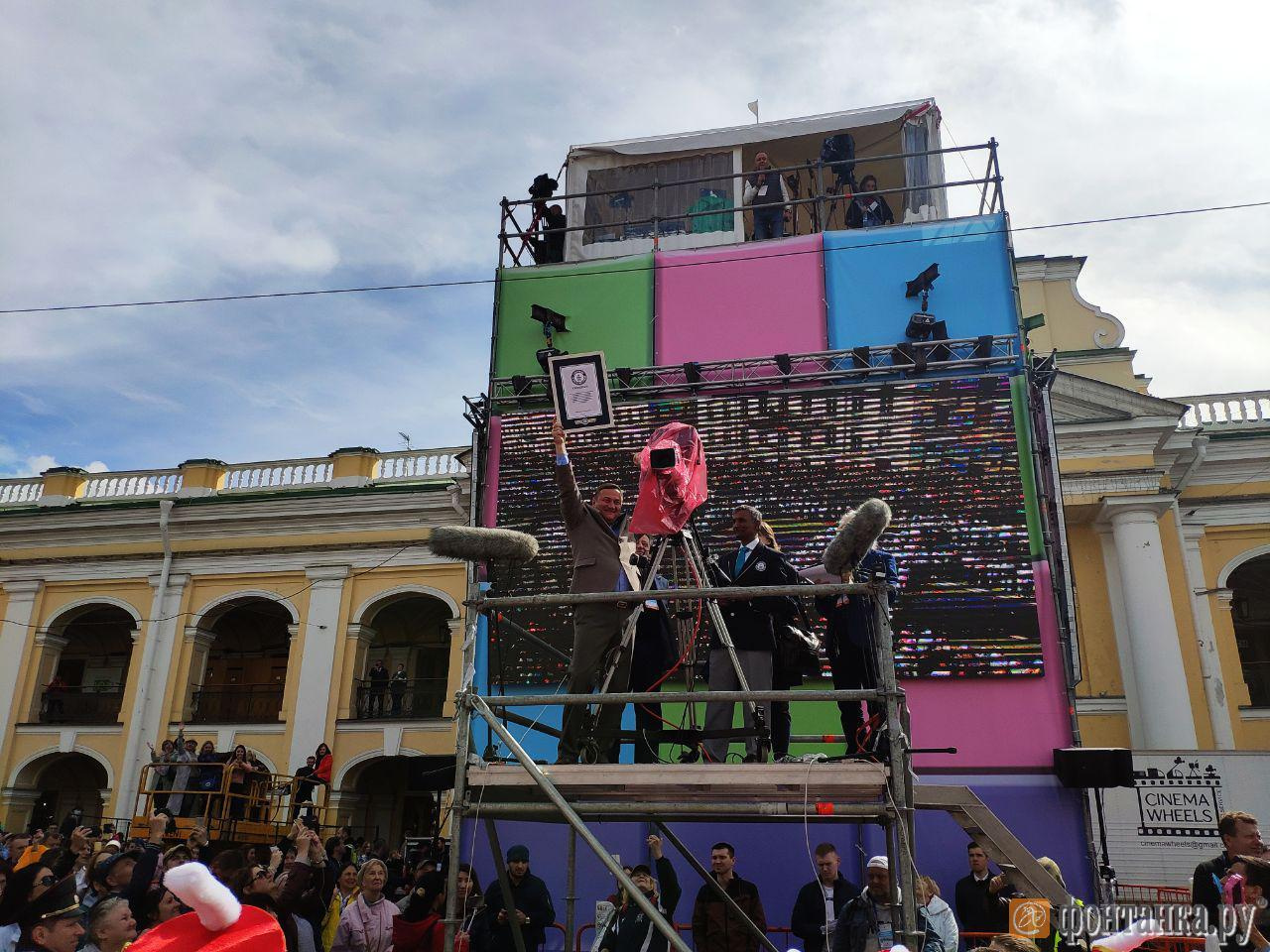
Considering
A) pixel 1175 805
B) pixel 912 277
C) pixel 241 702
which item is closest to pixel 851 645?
pixel 912 277

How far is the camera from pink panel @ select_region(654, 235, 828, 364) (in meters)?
10.6

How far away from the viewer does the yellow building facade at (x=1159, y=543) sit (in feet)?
52.4

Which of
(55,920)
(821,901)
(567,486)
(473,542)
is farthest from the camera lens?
(821,901)

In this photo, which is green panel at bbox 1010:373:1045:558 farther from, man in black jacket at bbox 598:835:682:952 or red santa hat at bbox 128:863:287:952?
red santa hat at bbox 128:863:287:952

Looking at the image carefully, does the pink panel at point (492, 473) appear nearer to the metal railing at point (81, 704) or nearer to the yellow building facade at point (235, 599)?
the yellow building facade at point (235, 599)

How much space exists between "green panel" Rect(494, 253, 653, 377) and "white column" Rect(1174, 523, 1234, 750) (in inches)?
442

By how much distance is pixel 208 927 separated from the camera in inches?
89.4

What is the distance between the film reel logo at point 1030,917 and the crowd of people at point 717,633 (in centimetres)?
105

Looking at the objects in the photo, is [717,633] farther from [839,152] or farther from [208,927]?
[839,152]

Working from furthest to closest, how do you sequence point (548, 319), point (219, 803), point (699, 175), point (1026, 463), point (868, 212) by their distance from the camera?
point (219, 803) < point (699, 175) < point (868, 212) < point (548, 319) < point (1026, 463)

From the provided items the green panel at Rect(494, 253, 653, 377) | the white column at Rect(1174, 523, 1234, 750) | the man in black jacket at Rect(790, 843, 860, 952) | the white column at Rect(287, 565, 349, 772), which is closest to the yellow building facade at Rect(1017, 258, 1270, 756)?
the white column at Rect(1174, 523, 1234, 750)

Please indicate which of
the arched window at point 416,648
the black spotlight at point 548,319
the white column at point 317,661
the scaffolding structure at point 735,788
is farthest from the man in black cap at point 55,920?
the arched window at point 416,648

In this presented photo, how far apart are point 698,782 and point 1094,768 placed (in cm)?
491

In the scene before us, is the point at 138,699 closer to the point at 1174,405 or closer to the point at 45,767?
the point at 45,767
